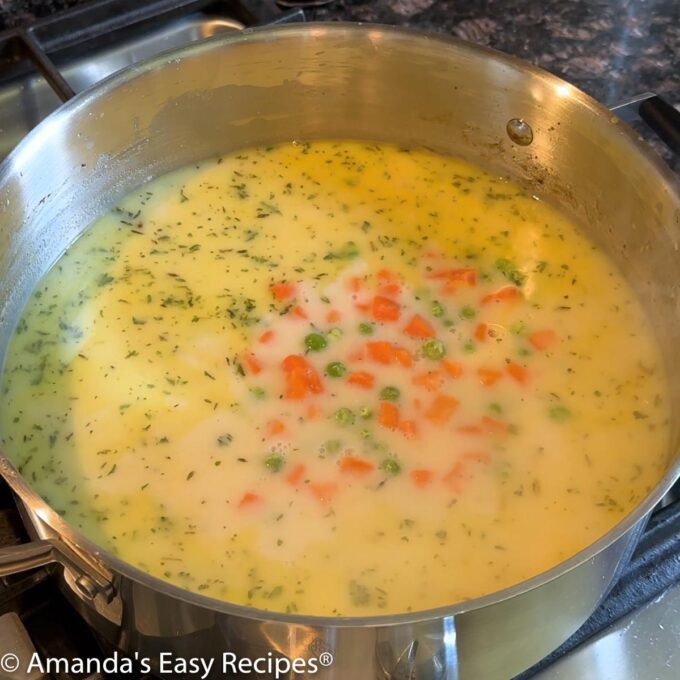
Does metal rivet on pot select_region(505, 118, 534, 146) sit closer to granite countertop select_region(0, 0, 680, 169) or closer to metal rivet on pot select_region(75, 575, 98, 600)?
granite countertop select_region(0, 0, 680, 169)

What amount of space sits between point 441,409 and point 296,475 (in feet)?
0.84

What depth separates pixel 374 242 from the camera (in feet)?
5.33

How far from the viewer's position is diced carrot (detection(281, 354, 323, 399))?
1.38 m

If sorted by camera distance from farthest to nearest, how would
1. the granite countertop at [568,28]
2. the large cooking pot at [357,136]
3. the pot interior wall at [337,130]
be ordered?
the granite countertop at [568,28]
the pot interior wall at [337,130]
the large cooking pot at [357,136]

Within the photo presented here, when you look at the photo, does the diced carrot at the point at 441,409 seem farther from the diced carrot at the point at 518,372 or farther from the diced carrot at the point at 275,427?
the diced carrot at the point at 275,427

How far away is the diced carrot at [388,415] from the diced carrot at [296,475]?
0.15 metres

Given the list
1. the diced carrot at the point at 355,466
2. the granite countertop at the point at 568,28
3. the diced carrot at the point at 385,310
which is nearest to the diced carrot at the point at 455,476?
the diced carrot at the point at 355,466

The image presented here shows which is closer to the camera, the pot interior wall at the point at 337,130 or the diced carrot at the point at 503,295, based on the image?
the pot interior wall at the point at 337,130

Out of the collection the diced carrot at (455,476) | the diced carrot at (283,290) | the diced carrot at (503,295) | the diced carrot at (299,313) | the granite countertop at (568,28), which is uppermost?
the granite countertop at (568,28)

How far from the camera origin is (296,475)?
1.28 metres

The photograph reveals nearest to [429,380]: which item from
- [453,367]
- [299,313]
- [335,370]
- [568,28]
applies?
[453,367]

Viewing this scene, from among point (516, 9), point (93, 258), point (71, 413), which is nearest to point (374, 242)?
point (93, 258)

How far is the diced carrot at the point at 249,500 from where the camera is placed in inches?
49.0

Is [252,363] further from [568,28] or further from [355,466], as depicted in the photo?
[568,28]
